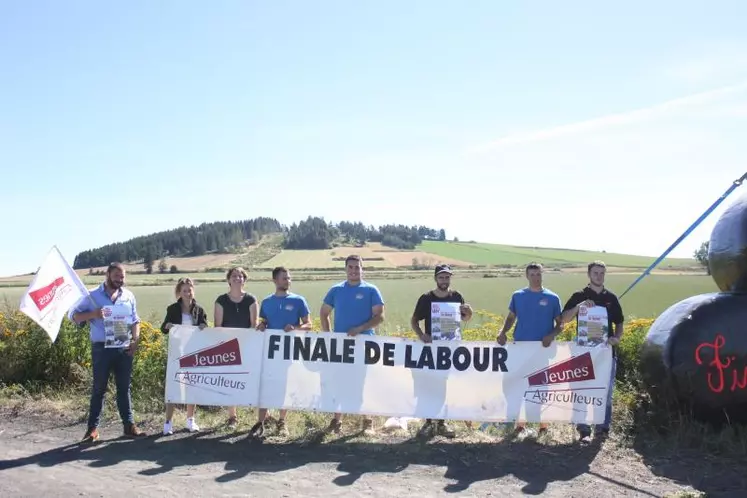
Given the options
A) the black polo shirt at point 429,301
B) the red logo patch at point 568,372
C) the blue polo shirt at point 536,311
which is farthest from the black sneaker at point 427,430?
the blue polo shirt at point 536,311

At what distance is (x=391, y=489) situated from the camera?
5.35 metres

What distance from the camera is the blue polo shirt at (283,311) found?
7352 mm

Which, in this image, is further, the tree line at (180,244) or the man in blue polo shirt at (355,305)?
the tree line at (180,244)

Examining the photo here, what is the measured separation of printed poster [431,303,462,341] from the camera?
6.98 m

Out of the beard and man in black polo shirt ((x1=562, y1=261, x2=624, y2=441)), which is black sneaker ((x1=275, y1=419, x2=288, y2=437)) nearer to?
the beard

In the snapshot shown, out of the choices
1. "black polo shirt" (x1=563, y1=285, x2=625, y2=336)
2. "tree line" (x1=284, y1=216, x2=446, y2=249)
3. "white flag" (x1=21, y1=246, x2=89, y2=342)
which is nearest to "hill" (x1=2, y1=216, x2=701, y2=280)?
"tree line" (x1=284, y1=216, x2=446, y2=249)

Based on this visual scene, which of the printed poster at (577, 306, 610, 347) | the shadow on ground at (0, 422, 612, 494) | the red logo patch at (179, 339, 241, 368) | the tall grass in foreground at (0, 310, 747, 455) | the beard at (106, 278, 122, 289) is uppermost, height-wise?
the beard at (106, 278, 122, 289)

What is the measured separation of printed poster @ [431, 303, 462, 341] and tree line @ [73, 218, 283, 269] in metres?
37.9

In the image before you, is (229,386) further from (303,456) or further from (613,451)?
(613,451)

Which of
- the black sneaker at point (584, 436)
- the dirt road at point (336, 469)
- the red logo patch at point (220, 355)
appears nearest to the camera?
the dirt road at point (336, 469)

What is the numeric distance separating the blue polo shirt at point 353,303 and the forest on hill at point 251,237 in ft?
148

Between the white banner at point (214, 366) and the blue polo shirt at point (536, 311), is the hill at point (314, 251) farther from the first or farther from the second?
the blue polo shirt at point (536, 311)

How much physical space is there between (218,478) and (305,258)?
66.2 m

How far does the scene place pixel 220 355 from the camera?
293 inches
